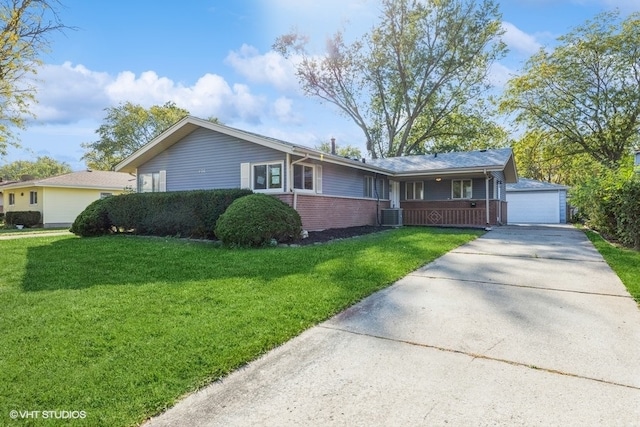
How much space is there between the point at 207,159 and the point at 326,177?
438cm

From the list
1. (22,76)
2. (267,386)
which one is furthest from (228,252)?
(22,76)

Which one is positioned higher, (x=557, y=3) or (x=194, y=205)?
(x=557, y=3)

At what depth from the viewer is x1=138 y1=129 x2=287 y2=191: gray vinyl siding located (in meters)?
12.3

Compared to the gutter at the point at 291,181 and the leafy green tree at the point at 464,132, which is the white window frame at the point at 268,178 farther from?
the leafy green tree at the point at 464,132

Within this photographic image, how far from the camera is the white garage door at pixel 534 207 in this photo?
23.0 metres

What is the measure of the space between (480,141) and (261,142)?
2422cm

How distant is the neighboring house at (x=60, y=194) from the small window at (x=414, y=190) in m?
15.8

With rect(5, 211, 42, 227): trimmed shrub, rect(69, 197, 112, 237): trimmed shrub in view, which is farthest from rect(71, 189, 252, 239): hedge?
rect(5, 211, 42, 227): trimmed shrub

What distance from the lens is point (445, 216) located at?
674 inches

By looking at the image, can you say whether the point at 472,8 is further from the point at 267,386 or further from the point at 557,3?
the point at 267,386

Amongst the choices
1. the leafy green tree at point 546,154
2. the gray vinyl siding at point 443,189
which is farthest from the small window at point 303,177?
the leafy green tree at point 546,154

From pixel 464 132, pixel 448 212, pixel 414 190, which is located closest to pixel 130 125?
pixel 414 190

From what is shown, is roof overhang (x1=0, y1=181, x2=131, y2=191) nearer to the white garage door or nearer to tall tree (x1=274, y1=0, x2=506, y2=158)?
tall tree (x1=274, y1=0, x2=506, y2=158)

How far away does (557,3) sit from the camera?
15930mm
